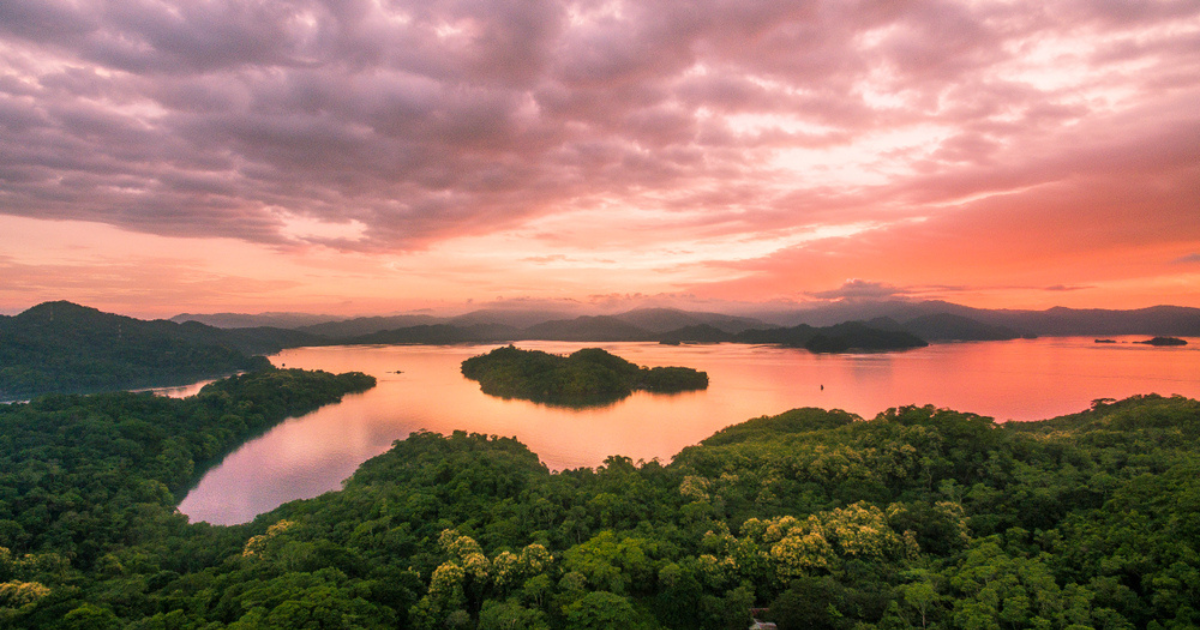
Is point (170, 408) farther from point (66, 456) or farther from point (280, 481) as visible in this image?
→ point (280, 481)

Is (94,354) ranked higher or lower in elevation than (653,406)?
higher

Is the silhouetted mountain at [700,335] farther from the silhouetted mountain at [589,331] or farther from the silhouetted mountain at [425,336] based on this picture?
the silhouetted mountain at [425,336]

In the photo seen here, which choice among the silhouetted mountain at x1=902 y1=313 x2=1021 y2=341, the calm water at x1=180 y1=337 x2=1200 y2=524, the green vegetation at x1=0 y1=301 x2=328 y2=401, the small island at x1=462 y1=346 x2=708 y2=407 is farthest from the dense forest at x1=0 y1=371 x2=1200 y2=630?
the silhouetted mountain at x1=902 y1=313 x2=1021 y2=341

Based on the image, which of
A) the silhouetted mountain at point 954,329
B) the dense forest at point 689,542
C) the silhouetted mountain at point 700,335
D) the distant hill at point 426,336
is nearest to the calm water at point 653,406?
the dense forest at point 689,542

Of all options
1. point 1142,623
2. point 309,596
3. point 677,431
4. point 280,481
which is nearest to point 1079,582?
point 1142,623

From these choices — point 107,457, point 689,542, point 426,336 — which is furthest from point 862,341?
point 107,457

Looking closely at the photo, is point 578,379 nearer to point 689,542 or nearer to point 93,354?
point 689,542
